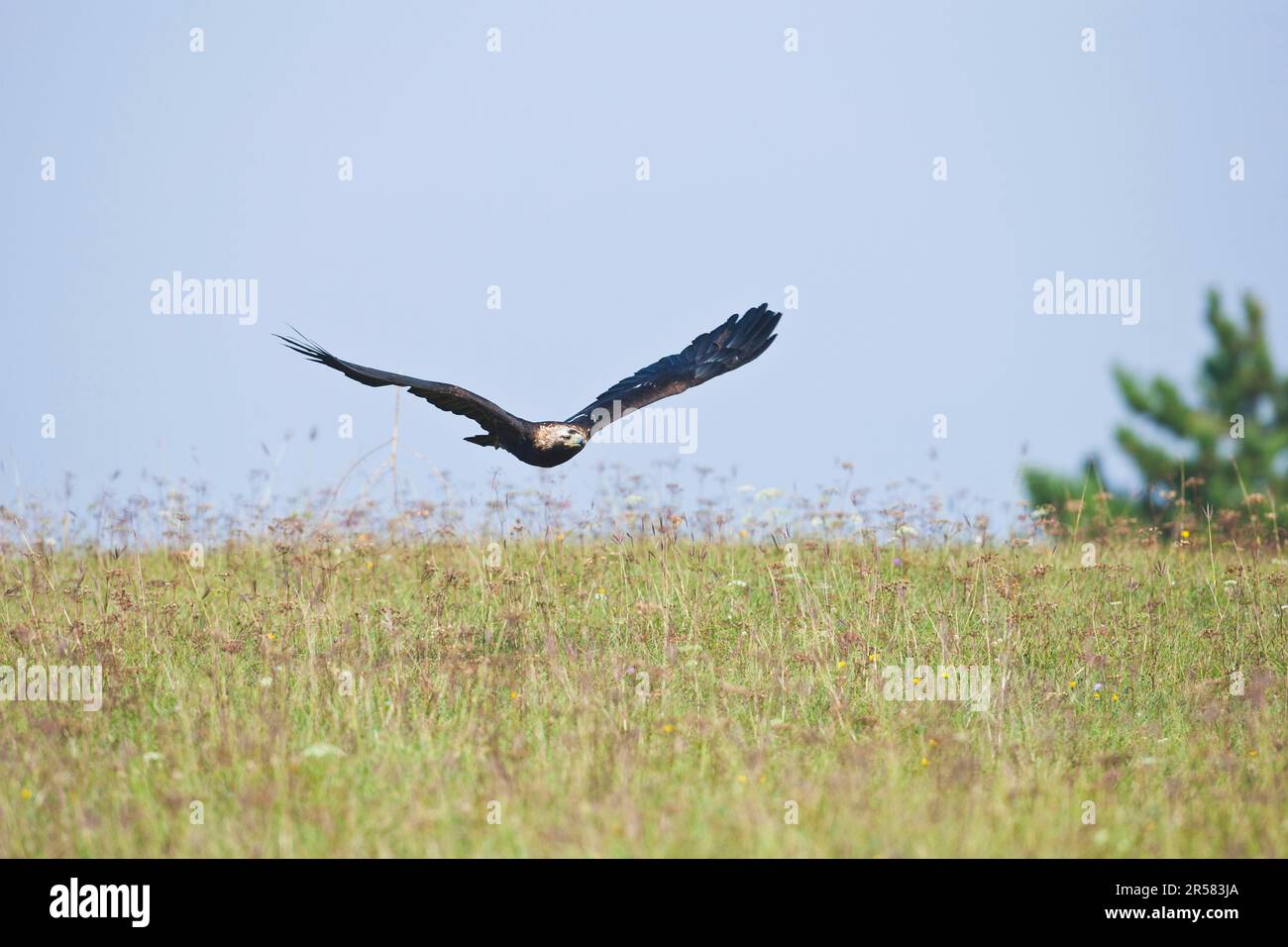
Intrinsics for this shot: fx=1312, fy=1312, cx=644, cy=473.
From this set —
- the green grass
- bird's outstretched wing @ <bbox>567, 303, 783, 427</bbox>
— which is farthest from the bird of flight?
the green grass

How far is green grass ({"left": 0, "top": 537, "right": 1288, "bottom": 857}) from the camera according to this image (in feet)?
17.6

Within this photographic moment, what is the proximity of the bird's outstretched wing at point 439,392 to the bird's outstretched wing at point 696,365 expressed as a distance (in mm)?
959

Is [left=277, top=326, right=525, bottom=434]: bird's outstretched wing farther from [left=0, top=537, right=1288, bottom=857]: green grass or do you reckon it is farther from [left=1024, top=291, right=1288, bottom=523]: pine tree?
[left=1024, top=291, right=1288, bottom=523]: pine tree

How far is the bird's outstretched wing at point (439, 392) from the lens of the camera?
7.35 m

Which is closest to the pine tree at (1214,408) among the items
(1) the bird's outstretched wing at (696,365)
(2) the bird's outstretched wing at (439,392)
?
(1) the bird's outstretched wing at (696,365)

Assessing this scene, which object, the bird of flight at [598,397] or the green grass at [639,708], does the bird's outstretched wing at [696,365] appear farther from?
the green grass at [639,708]

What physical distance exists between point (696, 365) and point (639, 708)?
4.93 metres

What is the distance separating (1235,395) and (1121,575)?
20.1 m

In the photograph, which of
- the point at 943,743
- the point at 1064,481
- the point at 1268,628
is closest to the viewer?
the point at 943,743

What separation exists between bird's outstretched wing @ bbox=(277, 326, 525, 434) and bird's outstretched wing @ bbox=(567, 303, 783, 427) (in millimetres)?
959
